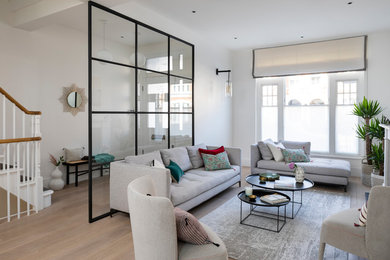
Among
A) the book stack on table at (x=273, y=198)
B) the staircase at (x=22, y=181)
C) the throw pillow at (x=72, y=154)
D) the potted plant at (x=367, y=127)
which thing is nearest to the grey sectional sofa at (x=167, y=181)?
the book stack on table at (x=273, y=198)

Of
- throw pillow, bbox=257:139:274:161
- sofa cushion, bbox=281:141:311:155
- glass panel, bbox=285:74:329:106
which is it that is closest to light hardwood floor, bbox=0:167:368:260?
sofa cushion, bbox=281:141:311:155

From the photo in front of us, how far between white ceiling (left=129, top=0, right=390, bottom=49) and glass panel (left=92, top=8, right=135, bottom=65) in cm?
62

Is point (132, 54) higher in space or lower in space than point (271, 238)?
higher

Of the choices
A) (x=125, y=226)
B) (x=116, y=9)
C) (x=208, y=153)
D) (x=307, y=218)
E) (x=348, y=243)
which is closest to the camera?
(x=348, y=243)

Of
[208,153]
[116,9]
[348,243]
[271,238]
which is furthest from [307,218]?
[116,9]

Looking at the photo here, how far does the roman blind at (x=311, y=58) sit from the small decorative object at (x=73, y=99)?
166 inches

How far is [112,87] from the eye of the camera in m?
3.75

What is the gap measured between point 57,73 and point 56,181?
6.68 ft

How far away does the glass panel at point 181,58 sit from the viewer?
16.5 ft

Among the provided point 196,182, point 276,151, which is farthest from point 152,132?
point 276,151

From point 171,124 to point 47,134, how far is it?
7.63 feet

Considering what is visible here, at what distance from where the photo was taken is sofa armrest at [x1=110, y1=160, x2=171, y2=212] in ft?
10.3

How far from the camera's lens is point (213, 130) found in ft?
21.3

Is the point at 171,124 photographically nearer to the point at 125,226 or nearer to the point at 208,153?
the point at 208,153
